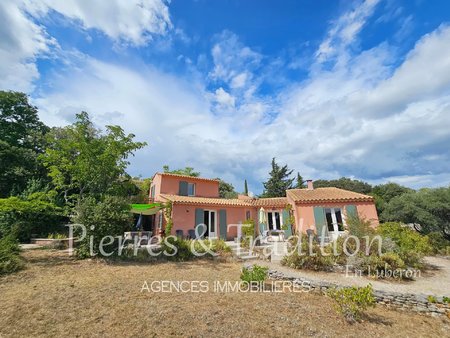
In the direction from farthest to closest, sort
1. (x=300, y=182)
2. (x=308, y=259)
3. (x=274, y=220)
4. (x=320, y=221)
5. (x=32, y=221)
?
(x=300, y=182)
(x=274, y=220)
(x=320, y=221)
(x=32, y=221)
(x=308, y=259)

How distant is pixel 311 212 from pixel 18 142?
38.1m

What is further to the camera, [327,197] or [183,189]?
[183,189]

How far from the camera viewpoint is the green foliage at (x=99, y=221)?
12826 mm

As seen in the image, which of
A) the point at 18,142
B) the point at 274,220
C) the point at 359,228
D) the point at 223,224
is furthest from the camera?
the point at 18,142

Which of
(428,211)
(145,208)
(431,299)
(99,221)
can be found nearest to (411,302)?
(431,299)

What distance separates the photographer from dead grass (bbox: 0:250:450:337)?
5.96 m

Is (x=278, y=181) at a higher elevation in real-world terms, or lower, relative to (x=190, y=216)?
higher

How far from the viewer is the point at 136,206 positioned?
757 inches

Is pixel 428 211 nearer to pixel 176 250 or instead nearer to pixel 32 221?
pixel 176 250

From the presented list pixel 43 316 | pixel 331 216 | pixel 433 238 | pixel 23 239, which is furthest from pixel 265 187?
pixel 43 316

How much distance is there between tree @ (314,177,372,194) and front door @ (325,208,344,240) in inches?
1516

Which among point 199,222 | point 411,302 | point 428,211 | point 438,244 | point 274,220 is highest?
point 428,211

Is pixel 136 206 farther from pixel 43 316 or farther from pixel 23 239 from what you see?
pixel 43 316

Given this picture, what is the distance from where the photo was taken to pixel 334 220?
21.0 metres
